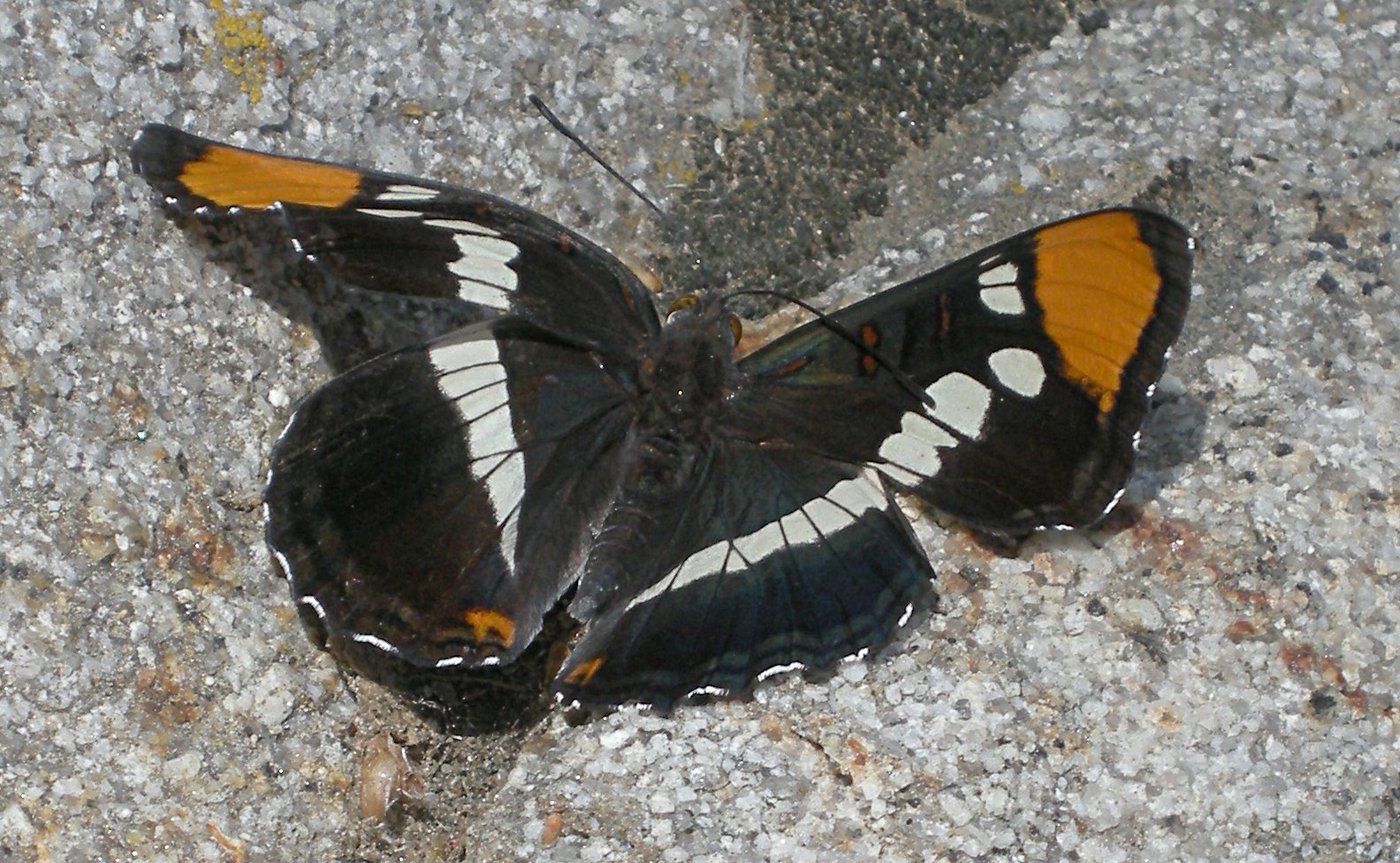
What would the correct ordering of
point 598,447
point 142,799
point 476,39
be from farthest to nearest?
point 476,39 < point 598,447 < point 142,799

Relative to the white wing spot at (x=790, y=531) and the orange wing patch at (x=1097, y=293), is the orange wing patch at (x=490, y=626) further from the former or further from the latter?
the orange wing patch at (x=1097, y=293)

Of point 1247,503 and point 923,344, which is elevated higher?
point 923,344

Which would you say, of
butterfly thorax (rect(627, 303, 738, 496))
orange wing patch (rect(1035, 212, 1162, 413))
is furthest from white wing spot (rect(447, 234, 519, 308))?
orange wing patch (rect(1035, 212, 1162, 413))

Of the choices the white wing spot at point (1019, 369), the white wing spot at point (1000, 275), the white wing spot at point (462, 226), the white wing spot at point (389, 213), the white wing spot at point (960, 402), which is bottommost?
the white wing spot at point (960, 402)

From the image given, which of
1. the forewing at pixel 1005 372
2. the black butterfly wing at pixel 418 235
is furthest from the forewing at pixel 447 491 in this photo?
the forewing at pixel 1005 372

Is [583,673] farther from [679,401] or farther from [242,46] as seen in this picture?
[242,46]

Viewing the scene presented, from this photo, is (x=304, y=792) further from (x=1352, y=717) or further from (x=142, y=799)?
(x=1352, y=717)

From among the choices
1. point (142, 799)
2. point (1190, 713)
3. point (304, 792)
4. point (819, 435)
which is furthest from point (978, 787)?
point (142, 799)
